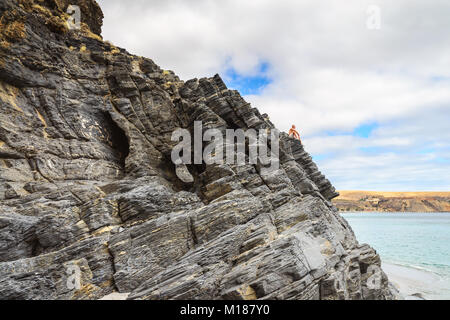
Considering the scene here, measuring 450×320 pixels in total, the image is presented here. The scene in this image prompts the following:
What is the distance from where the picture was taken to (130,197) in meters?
19.7

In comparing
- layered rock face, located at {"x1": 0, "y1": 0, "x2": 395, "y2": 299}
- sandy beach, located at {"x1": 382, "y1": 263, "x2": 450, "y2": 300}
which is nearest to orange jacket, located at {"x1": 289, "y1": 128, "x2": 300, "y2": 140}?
layered rock face, located at {"x1": 0, "y1": 0, "x2": 395, "y2": 299}

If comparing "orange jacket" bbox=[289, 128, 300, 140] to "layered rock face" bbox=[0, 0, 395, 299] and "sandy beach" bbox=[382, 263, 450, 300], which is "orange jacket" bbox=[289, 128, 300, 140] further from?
"sandy beach" bbox=[382, 263, 450, 300]

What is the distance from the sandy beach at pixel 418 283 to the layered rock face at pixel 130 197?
46.4 ft

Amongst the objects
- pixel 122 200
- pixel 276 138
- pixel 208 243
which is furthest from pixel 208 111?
pixel 208 243

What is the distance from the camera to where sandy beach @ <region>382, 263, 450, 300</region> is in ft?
99.2

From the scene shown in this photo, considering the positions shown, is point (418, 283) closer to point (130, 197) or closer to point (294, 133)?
point (294, 133)

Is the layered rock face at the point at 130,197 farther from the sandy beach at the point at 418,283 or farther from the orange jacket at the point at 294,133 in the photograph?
the sandy beach at the point at 418,283

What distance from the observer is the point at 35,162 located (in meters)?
21.0

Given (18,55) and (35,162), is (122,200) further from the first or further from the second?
(18,55)

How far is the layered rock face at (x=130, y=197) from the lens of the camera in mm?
15055

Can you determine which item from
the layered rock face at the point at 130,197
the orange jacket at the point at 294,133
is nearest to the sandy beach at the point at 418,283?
the layered rock face at the point at 130,197

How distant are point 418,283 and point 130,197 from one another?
4063cm

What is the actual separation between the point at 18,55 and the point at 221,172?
2270cm
